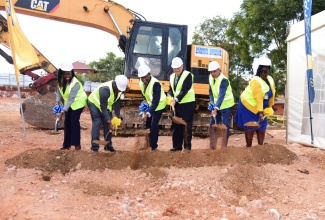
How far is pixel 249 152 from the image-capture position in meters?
6.75

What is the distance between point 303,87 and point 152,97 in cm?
338

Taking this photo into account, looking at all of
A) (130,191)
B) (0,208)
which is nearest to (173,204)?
(130,191)

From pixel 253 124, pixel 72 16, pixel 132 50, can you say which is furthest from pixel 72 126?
pixel 72 16

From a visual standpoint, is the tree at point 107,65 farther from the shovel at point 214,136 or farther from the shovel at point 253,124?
the shovel at point 253,124

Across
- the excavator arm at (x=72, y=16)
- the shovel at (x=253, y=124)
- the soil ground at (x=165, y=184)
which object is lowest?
the soil ground at (x=165, y=184)

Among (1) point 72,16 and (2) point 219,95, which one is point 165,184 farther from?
(1) point 72,16

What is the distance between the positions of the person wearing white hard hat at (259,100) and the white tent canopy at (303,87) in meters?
1.38

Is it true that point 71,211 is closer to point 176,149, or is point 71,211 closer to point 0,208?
point 0,208

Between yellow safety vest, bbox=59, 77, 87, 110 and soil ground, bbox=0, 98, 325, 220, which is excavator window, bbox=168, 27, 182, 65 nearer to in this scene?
soil ground, bbox=0, 98, 325, 220

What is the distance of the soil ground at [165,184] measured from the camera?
464 centimetres

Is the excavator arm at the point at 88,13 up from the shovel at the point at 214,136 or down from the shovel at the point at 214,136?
up

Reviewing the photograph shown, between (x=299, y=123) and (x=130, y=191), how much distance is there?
16.3ft

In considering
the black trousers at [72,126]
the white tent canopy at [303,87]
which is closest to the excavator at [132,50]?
the white tent canopy at [303,87]

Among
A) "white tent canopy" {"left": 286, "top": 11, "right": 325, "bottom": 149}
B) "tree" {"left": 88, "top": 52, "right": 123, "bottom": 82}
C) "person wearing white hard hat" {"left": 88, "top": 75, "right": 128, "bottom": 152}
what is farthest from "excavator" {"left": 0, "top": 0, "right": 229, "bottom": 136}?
"tree" {"left": 88, "top": 52, "right": 123, "bottom": 82}
